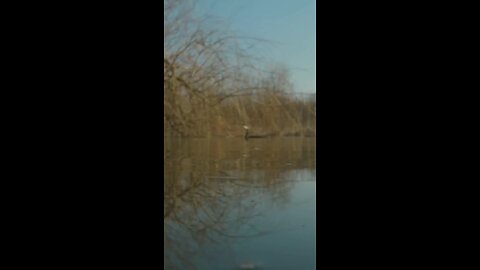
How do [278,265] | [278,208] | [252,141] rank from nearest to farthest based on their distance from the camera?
1. [278,265]
2. [278,208]
3. [252,141]

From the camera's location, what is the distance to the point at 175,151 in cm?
343

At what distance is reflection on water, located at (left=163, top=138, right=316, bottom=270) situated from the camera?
4.72 ft

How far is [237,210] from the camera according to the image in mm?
2006

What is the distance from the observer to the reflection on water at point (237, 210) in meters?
1.44
